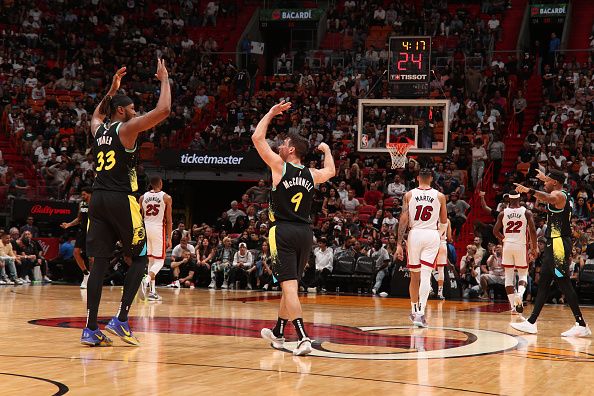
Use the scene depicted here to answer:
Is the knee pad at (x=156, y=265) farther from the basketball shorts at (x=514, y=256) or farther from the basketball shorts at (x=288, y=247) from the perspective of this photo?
the basketball shorts at (x=288, y=247)

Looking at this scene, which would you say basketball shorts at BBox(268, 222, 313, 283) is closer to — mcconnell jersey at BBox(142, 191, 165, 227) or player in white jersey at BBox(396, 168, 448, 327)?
player in white jersey at BBox(396, 168, 448, 327)

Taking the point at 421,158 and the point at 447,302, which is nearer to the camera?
the point at 447,302

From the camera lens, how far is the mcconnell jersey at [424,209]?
39.6 feet

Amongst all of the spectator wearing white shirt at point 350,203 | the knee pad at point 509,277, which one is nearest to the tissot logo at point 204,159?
the spectator wearing white shirt at point 350,203

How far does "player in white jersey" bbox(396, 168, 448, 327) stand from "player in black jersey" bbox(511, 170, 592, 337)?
1.51 metres

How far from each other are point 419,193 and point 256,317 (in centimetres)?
285

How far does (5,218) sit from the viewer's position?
932 inches

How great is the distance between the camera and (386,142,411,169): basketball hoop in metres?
22.2

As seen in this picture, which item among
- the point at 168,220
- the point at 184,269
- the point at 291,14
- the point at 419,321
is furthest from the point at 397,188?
the point at 291,14

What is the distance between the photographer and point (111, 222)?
8.24m

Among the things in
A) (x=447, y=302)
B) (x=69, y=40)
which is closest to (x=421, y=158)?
(x=447, y=302)

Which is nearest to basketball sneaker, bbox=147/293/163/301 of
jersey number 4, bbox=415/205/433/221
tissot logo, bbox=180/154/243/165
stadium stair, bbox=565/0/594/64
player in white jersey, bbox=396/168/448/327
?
player in white jersey, bbox=396/168/448/327

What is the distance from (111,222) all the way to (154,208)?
679cm

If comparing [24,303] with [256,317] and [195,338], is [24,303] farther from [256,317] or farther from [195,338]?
[195,338]
